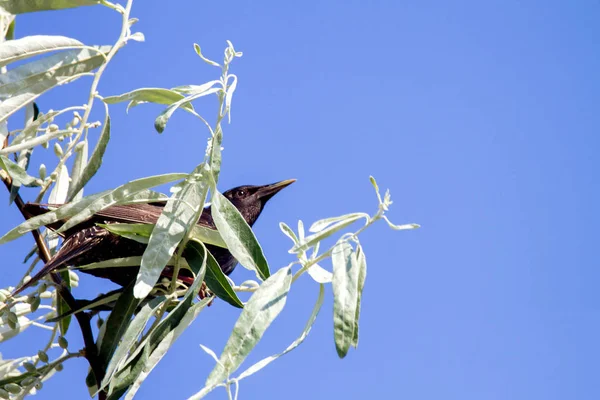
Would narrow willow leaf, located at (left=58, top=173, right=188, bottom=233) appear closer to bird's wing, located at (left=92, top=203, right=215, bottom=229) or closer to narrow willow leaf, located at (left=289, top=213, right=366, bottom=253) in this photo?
narrow willow leaf, located at (left=289, top=213, right=366, bottom=253)

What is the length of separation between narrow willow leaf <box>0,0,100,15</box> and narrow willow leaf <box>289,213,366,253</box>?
2.89ft

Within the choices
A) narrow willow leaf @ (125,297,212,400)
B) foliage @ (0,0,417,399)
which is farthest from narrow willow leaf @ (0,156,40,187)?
narrow willow leaf @ (125,297,212,400)

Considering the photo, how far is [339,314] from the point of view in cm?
176

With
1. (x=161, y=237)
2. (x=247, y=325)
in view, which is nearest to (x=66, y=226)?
(x=161, y=237)

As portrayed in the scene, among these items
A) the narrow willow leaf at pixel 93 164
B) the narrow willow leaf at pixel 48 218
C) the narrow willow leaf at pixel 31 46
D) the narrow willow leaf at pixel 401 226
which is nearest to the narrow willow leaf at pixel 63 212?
the narrow willow leaf at pixel 48 218

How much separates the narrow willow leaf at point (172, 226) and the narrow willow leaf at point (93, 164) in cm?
23

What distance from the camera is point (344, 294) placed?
180 centimetres

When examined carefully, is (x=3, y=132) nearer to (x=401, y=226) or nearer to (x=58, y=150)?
(x=58, y=150)

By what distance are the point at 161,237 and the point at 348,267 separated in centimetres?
46

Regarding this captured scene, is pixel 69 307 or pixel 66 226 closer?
pixel 66 226

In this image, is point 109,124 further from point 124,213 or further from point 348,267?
point 348,267

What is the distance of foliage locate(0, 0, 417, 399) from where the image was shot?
5.79 ft

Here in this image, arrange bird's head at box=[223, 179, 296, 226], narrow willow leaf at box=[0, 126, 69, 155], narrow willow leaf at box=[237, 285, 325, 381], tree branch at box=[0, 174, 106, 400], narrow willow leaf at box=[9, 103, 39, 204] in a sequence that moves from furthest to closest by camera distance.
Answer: bird's head at box=[223, 179, 296, 226], narrow willow leaf at box=[9, 103, 39, 204], tree branch at box=[0, 174, 106, 400], narrow willow leaf at box=[0, 126, 69, 155], narrow willow leaf at box=[237, 285, 325, 381]

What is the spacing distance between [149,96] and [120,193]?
0.83 ft
